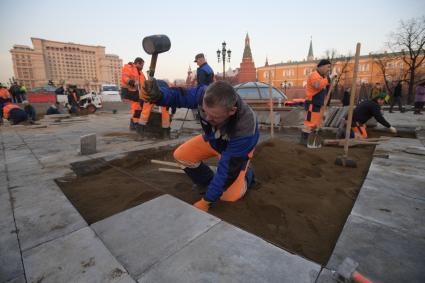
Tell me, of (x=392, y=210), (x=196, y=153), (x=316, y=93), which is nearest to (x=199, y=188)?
(x=196, y=153)

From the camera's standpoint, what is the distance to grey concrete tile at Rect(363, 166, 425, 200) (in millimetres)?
2145

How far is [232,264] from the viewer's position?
3.95ft

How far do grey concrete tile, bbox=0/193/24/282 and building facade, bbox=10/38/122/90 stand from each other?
85830mm

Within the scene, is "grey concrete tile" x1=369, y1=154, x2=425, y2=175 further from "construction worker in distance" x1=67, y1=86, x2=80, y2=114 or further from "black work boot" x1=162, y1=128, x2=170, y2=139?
"construction worker in distance" x1=67, y1=86, x2=80, y2=114

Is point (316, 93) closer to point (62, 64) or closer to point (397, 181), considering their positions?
point (397, 181)

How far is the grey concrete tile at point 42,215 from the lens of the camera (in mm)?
1521

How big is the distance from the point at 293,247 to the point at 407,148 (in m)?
3.80

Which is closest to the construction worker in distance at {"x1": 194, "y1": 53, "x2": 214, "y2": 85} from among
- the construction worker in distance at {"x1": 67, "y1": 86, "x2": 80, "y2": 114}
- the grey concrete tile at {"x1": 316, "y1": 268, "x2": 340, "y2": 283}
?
the grey concrete tile at {"x1": 316, "y1": 268, "x2": 340, "y2": 283}

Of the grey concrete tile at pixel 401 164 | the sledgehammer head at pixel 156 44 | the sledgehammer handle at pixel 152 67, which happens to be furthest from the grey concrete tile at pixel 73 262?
the grey concrete tile at pixel 401 164

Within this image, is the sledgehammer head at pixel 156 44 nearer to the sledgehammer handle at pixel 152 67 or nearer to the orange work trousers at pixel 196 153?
the sledgehammer handle at pixel 152 67

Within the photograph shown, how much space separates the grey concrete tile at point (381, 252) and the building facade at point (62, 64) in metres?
87.3

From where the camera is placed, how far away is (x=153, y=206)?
184 cm

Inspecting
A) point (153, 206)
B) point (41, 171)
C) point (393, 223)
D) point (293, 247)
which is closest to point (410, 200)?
point (393, 223)

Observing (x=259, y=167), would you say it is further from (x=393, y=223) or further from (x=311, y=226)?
(x=393, y=223)
